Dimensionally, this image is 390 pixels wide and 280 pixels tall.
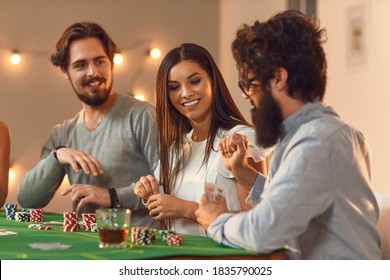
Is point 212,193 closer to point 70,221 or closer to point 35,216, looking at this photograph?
point 70,221

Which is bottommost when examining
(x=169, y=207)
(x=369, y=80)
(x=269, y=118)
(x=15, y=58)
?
(x=169, y=207)

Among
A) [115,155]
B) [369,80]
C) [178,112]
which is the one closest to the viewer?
[178,112]

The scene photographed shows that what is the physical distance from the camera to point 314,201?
1.64m

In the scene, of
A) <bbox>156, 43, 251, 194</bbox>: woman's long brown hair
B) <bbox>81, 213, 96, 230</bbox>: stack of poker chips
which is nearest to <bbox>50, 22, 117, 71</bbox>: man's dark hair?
<bbox>156, 43, 251, 194</bbox>: woman's long brown hair

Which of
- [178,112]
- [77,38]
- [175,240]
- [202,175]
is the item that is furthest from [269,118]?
[77,38]

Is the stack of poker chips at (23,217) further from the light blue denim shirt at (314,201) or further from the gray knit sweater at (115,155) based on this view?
the light blue denim shirt at (314,201)

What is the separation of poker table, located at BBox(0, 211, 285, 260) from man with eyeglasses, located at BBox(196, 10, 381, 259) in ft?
0.18

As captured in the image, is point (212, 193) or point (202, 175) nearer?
point (212, 193)

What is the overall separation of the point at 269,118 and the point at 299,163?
0.85 feet

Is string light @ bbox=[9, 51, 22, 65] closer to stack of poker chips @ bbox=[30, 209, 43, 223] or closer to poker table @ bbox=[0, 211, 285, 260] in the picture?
stack of poker chips @ bbox=[30, 209, 43, 223]

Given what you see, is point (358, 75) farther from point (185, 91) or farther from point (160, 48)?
point (185, 91)

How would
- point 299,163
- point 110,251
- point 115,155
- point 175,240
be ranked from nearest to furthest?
point 299,163 < point 110,251 < point 175,240 < point 115,155
